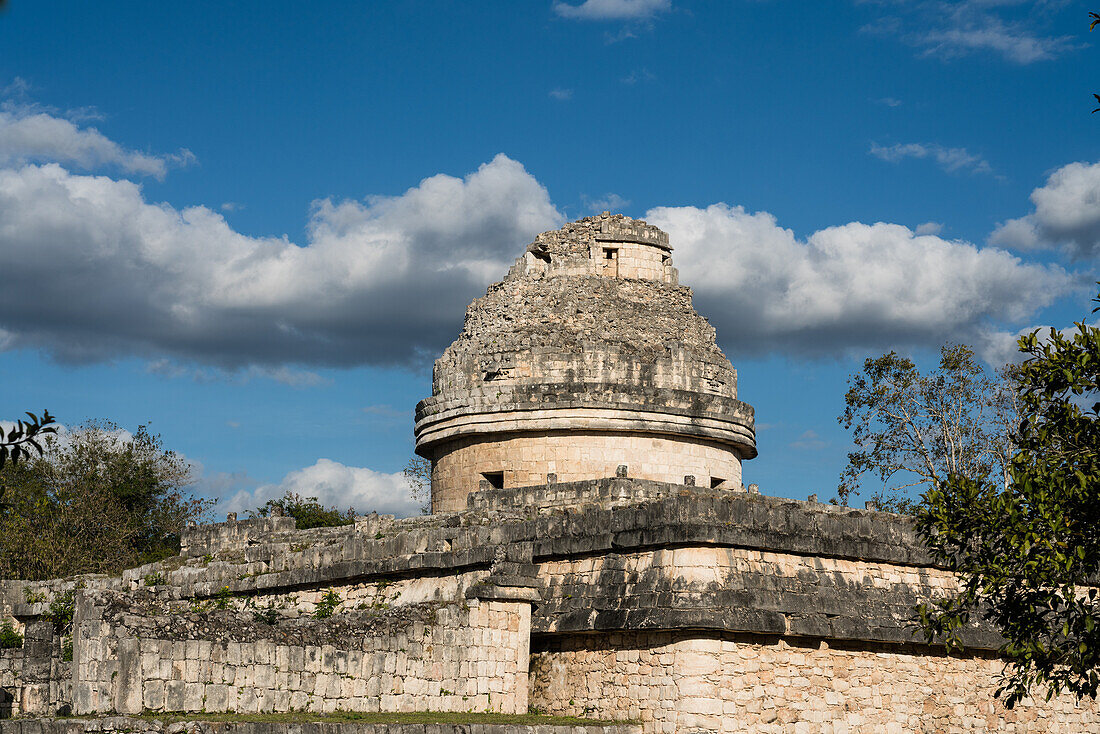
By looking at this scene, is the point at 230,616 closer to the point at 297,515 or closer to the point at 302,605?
the point at 302,605

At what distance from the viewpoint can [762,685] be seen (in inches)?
588

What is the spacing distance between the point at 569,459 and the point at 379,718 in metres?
8.86

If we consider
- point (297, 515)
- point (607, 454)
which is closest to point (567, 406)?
point (607, 454)

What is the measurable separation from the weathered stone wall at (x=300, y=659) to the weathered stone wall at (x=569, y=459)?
19.8ft

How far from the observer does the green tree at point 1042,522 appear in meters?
11.3

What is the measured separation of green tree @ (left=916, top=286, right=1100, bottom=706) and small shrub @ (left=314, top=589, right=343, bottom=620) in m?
8.87

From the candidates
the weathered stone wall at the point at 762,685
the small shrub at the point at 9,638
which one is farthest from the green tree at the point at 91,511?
the weathered stone wall at the point at 762,685

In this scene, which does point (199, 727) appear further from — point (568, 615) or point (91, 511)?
point (91, 511)

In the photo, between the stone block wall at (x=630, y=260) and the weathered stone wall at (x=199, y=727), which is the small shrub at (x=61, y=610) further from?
the weathered stone wall at (x=199, y=727)

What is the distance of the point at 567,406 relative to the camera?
70.7ft

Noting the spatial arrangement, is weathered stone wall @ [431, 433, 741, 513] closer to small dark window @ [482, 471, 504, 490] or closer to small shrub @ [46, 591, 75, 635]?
small dark window @ [482, 471, 504, 490]

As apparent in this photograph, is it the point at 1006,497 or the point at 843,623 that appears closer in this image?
the point at 1006,497

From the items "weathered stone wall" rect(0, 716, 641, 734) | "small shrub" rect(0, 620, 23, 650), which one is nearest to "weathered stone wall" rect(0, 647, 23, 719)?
"small shrub" rect(0, 620, 23, 650)

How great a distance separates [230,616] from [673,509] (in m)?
5.26
